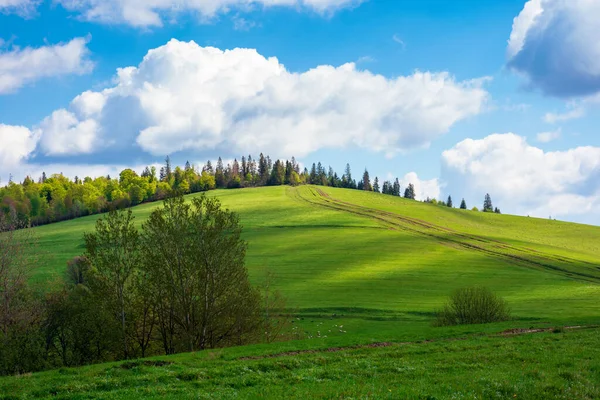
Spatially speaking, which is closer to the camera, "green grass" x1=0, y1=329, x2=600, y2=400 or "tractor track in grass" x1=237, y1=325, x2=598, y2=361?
A: "green grass" x1=0, y1=329, x2=600, y2=400

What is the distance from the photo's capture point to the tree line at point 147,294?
3791 centimetres

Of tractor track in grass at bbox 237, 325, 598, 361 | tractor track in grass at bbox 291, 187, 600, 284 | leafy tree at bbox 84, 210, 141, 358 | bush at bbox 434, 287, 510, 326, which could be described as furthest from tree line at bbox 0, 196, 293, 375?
tractor track in grass at bbox 291, 187, 600, 284

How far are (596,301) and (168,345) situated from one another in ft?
212

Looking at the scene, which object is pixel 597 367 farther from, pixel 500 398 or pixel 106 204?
pixel 106 204

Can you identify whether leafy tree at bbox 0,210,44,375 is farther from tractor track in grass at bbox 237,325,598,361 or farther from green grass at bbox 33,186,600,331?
tractor track in grass at bbox 237,325,598,361

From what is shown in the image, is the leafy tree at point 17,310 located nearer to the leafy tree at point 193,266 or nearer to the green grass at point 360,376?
the leafy tree at point 193,266

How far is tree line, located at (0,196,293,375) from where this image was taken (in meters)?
37.9

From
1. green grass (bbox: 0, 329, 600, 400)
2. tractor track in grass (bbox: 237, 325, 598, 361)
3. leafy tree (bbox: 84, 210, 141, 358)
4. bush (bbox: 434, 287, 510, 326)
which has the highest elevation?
leafy tree (bbox: 84, 210, 141, 358)

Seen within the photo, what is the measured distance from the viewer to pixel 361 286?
83.5m

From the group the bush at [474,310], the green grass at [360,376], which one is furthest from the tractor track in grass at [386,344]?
the bush at [474,310]

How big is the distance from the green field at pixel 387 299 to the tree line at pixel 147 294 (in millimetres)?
8310

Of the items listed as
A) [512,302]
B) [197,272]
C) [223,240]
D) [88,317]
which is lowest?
[512,302]

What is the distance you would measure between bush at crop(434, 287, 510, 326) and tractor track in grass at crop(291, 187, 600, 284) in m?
48.1

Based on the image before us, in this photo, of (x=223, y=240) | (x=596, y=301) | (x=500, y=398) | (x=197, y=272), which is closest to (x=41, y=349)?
(x=197, y=272)
